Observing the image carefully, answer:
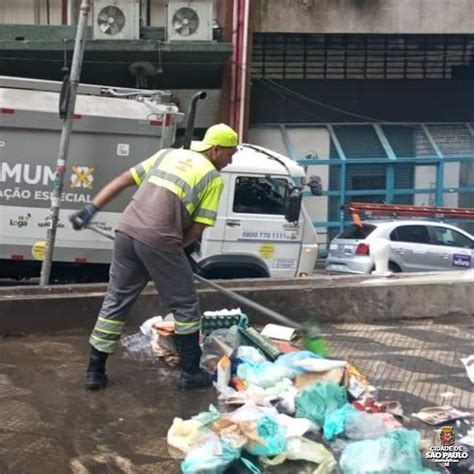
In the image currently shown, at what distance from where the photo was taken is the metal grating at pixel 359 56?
762 inches

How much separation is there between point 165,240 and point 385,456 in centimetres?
193

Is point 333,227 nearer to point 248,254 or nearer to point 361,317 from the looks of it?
point 248,254

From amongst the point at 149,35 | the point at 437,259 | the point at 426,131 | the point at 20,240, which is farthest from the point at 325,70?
the point at 20,240

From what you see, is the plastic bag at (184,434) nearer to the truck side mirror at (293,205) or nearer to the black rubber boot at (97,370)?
the black rubber boot at (97,370)

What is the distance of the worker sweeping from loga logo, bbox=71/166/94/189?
3998 mm

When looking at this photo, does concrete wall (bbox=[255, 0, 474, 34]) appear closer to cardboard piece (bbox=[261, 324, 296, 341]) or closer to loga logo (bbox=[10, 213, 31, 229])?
loga logo (bbox=[10, 213, 31, 229])

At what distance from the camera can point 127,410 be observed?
4461mm

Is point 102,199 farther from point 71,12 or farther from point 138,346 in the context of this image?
point 71,12

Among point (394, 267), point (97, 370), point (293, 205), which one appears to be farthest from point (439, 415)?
point (394, 267)

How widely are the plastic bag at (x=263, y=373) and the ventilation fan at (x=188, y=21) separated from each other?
1315 cm

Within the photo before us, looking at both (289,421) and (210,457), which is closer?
Result: (210,457)

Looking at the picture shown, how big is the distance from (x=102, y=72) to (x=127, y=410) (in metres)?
13.9

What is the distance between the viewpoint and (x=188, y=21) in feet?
55.7

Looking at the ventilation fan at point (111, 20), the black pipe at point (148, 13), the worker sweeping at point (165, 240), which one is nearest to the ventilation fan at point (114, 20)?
the ventilation fan at point (111, 20)
